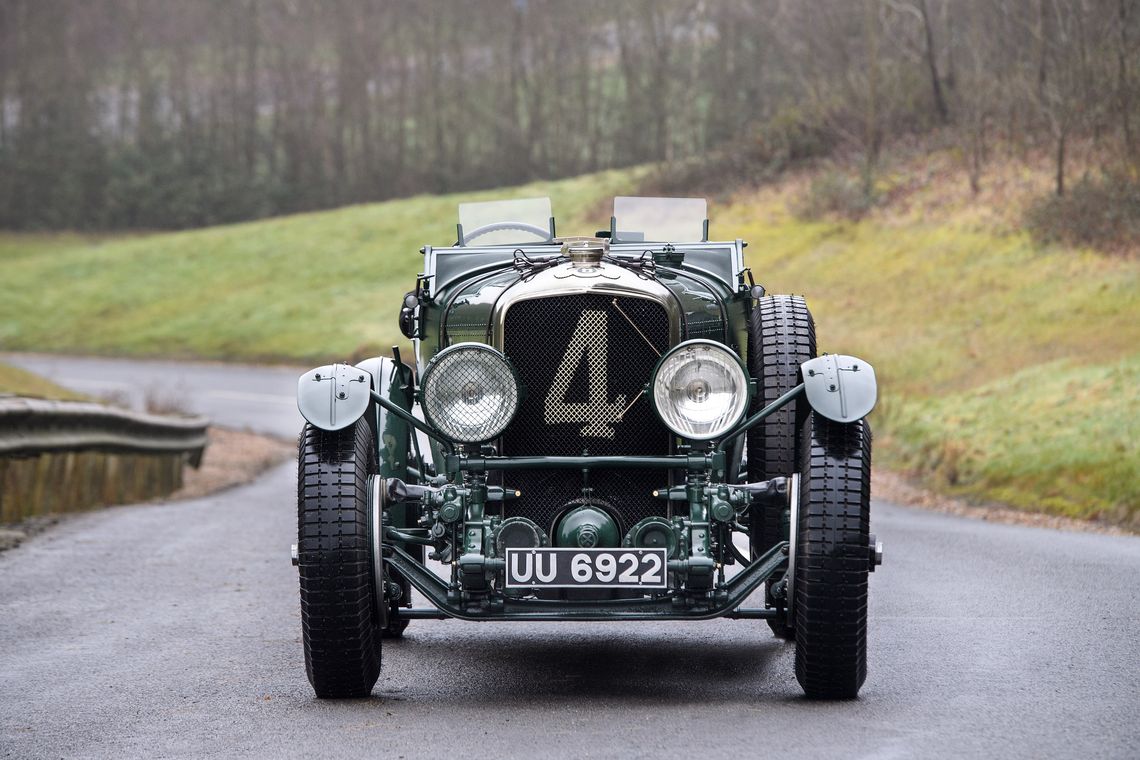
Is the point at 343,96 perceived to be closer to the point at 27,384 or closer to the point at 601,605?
the point at 27,384

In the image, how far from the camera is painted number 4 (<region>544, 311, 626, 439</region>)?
6672 millimetres

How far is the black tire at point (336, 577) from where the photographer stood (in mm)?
6109

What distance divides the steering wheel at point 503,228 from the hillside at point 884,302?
671cm

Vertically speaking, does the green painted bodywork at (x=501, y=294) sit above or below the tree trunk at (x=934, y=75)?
below

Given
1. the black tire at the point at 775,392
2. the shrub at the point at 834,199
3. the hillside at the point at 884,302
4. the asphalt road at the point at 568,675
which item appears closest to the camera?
the asphalt road at the point at 568,675

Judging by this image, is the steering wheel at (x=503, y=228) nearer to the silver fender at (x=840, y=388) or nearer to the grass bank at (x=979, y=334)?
the silver fender at (x=840, y=388)

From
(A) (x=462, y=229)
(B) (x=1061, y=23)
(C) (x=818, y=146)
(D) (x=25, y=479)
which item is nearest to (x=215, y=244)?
(C) (x=818, y=146)

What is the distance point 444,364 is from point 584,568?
1.00 m

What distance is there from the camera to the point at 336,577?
611cm

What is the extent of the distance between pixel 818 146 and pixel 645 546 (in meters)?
36.5

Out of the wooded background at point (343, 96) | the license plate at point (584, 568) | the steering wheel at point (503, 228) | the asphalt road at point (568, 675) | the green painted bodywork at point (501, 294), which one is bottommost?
the asphalt road at point (568, 675)

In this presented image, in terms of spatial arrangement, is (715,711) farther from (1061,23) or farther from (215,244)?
(215,244)

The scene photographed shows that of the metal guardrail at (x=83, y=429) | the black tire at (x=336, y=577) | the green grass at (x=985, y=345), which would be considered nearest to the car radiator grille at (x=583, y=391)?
the black tire at (x=336, y=577)

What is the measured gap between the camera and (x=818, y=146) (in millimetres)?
41562
